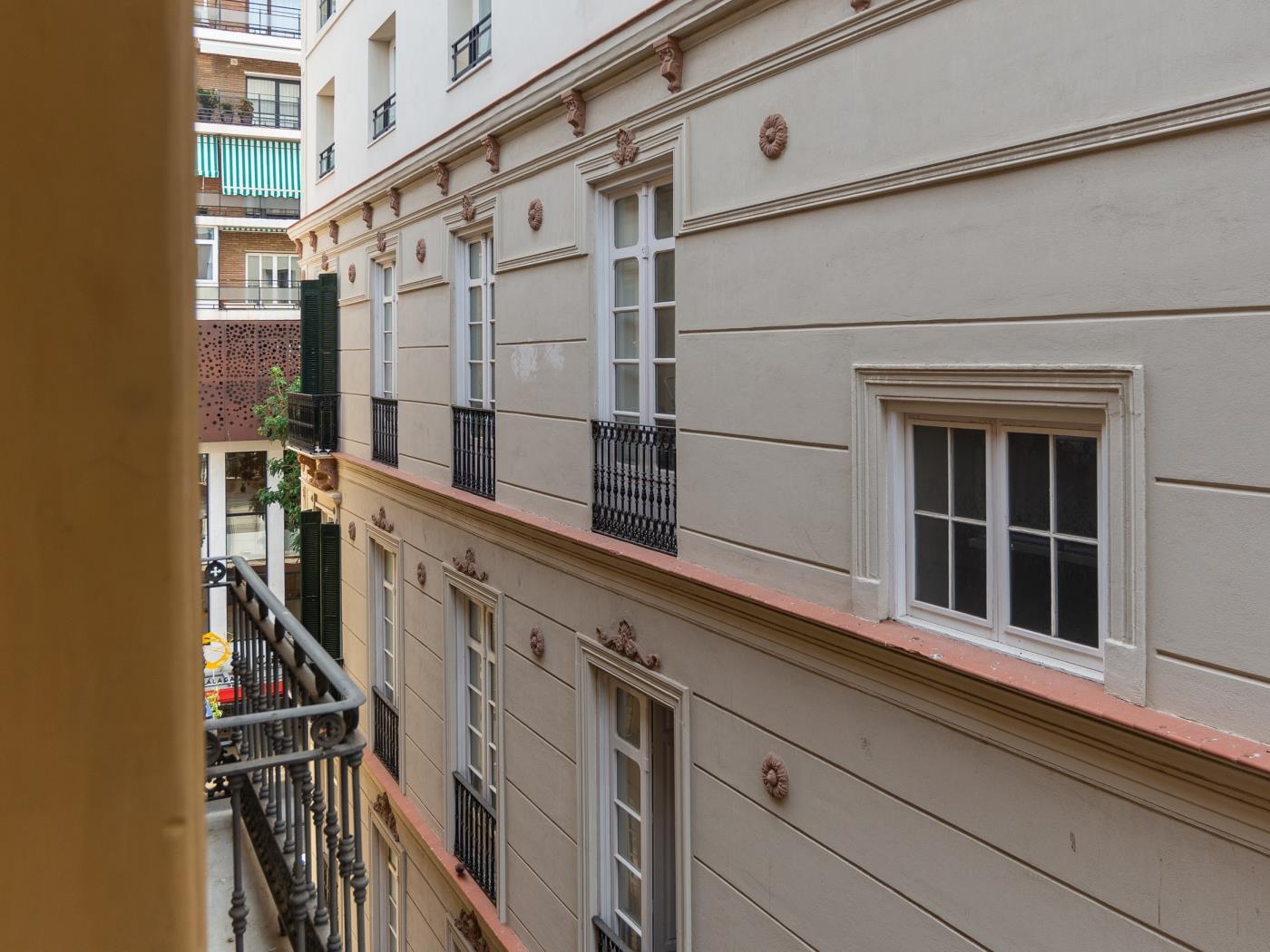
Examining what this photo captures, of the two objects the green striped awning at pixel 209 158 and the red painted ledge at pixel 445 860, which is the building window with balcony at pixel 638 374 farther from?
the green striped awning at pixel 209 158

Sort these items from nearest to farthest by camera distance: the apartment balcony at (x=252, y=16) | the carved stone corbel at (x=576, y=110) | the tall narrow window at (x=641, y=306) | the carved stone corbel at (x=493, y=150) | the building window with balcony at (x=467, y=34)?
the tall narrow window at (x=641, y=306) < the carved stone corbel at (x=576, y=110) < the carved stone corbel at (x=493, y=150) < the building window with balcony at (x=467, y=34) < the apartment balcony at (x=252, y=16)

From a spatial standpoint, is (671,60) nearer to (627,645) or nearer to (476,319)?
(627,645)

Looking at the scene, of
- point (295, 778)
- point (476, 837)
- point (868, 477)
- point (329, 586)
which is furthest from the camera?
point (329, 586)

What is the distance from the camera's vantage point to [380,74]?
1437 centimetres

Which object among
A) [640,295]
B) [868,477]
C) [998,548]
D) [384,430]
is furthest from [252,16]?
[998,548]

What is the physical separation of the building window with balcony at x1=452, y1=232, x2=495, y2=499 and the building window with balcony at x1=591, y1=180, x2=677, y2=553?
247 cm

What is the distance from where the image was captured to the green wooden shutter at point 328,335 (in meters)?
16.1

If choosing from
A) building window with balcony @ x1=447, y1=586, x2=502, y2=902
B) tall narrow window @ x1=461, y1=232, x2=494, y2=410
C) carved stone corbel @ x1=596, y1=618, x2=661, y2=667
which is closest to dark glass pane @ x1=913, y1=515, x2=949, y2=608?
carved stone corbel @ x1=596, y1=618, x2=661, y2=667

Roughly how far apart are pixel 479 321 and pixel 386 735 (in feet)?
19.1

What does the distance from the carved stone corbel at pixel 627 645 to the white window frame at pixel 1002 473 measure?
221 cm

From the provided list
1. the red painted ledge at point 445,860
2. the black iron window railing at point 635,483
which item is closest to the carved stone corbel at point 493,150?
the black iron window railing at point 635,483

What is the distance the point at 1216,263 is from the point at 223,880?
187 inches

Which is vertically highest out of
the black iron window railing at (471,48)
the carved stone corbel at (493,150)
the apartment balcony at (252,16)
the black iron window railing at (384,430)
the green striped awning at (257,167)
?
the apartment balcony at (252,16)

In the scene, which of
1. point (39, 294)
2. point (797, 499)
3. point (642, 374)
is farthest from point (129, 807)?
point (642, 374)
